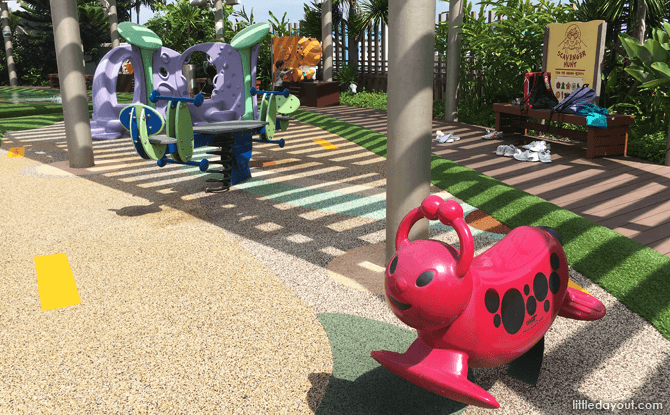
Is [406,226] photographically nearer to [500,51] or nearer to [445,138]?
[445,138]

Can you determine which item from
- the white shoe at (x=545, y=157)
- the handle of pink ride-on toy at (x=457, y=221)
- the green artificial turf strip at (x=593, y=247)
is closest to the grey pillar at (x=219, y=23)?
the white shoe at (x=545, y=157)

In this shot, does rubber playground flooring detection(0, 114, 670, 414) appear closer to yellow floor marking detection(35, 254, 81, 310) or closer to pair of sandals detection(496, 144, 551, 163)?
yellow floor marking detection(35, 254, 81, 310)

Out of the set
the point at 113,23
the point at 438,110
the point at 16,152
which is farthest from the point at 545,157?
the point at 113,23

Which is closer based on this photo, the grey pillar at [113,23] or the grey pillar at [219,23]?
the grey pillar at [219,23]

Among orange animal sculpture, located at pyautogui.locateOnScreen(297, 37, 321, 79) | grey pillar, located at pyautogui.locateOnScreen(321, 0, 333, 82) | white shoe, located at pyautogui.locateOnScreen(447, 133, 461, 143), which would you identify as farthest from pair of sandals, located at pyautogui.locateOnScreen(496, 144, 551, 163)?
grey pillar, located at pyautogui.locateOnScreen(321, 0, 333, 82)

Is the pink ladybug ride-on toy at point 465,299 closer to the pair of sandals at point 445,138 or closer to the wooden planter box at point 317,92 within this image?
the pair of sandals at point 445,138

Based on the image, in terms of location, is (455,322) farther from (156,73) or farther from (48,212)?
(156,73)

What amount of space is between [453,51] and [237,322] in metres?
9.14

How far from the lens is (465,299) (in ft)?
6.15

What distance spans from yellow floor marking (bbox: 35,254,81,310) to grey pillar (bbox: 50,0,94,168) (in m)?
3.68

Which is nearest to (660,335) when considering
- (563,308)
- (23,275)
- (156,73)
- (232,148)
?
(563,308)

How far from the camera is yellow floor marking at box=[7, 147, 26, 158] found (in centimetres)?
836

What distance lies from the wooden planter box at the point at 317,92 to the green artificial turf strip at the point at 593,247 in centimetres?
964

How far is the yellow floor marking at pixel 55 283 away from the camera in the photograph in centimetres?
334
